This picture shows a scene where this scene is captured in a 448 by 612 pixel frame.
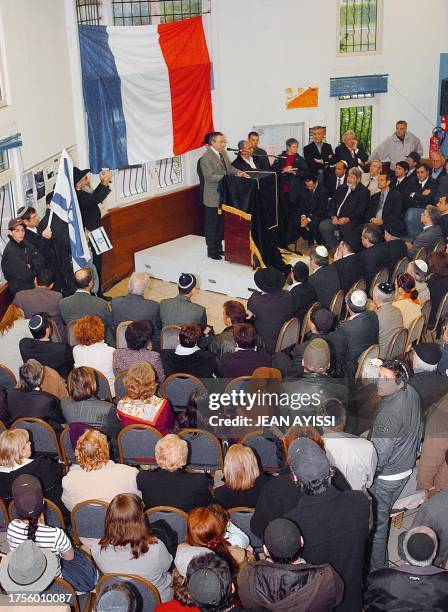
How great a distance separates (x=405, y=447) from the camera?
3.97 metres

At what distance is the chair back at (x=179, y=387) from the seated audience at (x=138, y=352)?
13 centimetres

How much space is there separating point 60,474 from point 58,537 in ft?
1.88

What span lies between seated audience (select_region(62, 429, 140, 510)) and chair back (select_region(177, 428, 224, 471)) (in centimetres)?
52

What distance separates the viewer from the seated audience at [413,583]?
287 cm

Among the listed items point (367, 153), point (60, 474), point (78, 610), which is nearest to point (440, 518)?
point (78, 610)

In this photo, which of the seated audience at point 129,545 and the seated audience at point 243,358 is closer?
the seated audience at point 129,545

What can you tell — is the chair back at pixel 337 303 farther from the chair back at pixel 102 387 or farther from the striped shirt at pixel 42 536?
the striped shirt at pixel 42 536

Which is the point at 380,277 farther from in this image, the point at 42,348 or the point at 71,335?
the point at 42,348

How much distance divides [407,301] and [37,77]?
4.24m

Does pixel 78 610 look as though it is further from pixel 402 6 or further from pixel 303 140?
pixel 402 6

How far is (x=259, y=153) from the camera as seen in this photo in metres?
9.62

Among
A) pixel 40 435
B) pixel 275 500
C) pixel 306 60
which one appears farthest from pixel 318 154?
pixel 275 500

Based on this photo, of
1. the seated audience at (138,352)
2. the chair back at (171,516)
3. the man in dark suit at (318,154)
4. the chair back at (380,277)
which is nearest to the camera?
the chair back at (171,516)

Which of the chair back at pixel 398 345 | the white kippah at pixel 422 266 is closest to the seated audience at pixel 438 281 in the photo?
the white kippah at pixel 422 266
